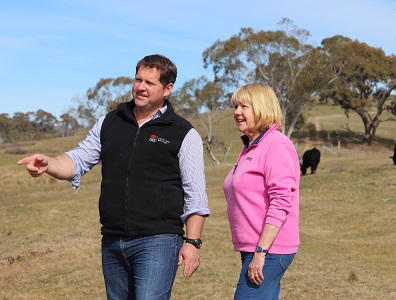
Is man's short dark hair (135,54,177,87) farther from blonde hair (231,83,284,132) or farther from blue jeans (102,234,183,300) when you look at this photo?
blue jeans (102,234,183,300)

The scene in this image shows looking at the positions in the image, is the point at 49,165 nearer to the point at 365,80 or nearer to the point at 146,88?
the point at 146,88

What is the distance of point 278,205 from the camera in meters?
3.82

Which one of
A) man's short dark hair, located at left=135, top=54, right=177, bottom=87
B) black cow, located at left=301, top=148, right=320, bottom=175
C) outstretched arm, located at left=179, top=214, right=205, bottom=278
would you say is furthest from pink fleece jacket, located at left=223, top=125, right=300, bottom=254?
black cow, located at left=301, top=148, right=320, bottom=175

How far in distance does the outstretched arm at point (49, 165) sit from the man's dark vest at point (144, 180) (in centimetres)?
26

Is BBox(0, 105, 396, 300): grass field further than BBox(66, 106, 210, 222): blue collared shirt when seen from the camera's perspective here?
Yes

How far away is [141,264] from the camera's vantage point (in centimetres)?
390

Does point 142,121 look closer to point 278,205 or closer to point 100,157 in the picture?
point 100,157

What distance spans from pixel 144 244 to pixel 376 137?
6269 centimetres

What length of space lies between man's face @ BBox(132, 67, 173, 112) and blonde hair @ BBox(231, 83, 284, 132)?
1.61 feet

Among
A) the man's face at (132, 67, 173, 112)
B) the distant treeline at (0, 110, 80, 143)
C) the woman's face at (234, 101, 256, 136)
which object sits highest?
the man's face at (132, 67, 173, 112)

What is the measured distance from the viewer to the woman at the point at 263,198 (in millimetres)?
3846

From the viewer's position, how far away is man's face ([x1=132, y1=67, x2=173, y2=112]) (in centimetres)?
407

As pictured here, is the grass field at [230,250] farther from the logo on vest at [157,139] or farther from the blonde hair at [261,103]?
the logo on vest at [157,139]

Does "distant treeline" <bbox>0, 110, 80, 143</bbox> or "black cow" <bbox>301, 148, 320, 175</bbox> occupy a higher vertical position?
"black cow" <bbox>301, 148, 320, 175</bbox>
